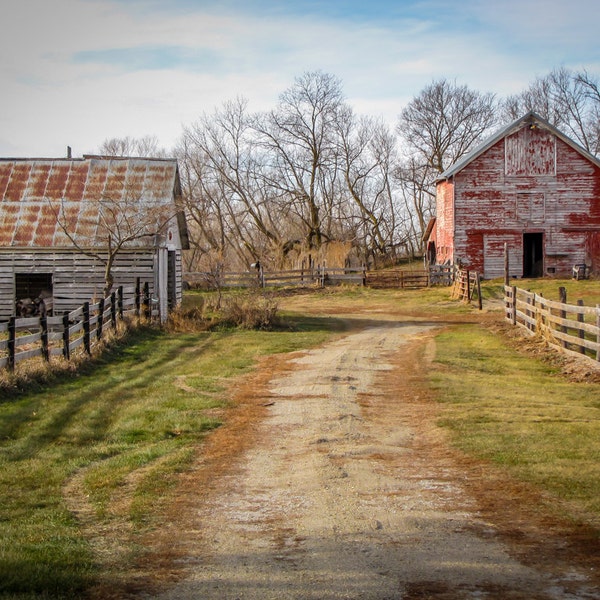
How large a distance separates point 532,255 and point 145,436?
34.5 metres

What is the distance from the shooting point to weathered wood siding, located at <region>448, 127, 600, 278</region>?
130ft

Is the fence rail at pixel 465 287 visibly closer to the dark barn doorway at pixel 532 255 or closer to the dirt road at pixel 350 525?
the dark barn doorway at pixel 532 255

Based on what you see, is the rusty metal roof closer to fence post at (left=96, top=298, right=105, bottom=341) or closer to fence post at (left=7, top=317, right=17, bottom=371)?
fence post at (left=96, top=298, right=105, bottom=341)

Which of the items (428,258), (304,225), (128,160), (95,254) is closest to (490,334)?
(95,254)

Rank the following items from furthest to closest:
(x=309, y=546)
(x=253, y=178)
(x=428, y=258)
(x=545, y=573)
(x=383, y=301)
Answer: (x=253, y=178), (x=428, y=258), (x=383, y=301), (x=309, y=546), (x=545, y=573)

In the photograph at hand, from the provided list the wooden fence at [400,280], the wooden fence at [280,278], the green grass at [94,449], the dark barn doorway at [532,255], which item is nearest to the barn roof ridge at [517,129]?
the dark barn doorway at [532,255]

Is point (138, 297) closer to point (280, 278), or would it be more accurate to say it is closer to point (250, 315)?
point (250, 315)

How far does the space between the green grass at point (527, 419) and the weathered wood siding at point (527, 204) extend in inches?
897

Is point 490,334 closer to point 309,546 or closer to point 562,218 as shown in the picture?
point 309,546

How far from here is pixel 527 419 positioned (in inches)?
418

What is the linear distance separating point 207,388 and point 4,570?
8.25 m

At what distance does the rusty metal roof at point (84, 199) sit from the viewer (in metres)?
25.3

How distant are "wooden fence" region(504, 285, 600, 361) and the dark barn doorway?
16262mm

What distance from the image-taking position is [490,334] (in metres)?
21.5
